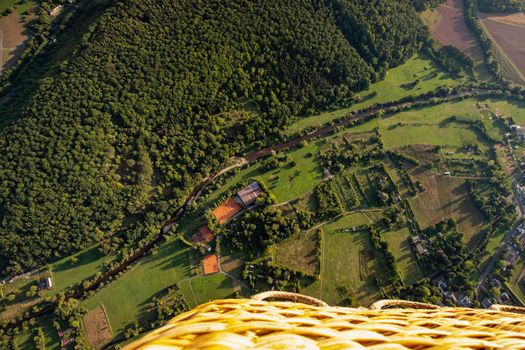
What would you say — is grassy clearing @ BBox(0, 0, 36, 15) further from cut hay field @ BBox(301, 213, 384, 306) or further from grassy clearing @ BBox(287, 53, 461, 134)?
cut hay field @ BBox(301, 213, 384, 306)

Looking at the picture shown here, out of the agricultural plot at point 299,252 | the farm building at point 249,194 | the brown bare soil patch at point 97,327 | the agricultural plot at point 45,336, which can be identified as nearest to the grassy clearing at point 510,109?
the agricultural plot at point 299,252

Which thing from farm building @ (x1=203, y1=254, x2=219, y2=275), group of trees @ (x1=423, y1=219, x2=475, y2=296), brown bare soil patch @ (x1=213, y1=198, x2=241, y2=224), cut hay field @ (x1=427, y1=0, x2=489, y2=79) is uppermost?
cut hay field @ (x1=427, y1=0, x2=489, y2=79)

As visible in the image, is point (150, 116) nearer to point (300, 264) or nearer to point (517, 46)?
point (300, 264)

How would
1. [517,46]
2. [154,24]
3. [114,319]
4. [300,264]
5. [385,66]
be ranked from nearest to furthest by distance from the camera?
1. [114,319]
2. [300,264]
3. [154,24]
4. [385,66]
5. [517,46]

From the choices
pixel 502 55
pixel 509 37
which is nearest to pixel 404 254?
pixel 502 55

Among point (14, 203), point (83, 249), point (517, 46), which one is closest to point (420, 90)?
point (517, 46)

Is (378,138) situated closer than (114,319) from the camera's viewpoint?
No

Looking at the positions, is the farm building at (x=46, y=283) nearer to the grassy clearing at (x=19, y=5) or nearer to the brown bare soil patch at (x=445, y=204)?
the grassy clearing at (x=19, y=5)

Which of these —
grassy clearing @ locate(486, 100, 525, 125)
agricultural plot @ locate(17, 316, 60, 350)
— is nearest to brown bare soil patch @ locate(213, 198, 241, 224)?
agricultural plot @ locate(17, 316, 60, 350)
